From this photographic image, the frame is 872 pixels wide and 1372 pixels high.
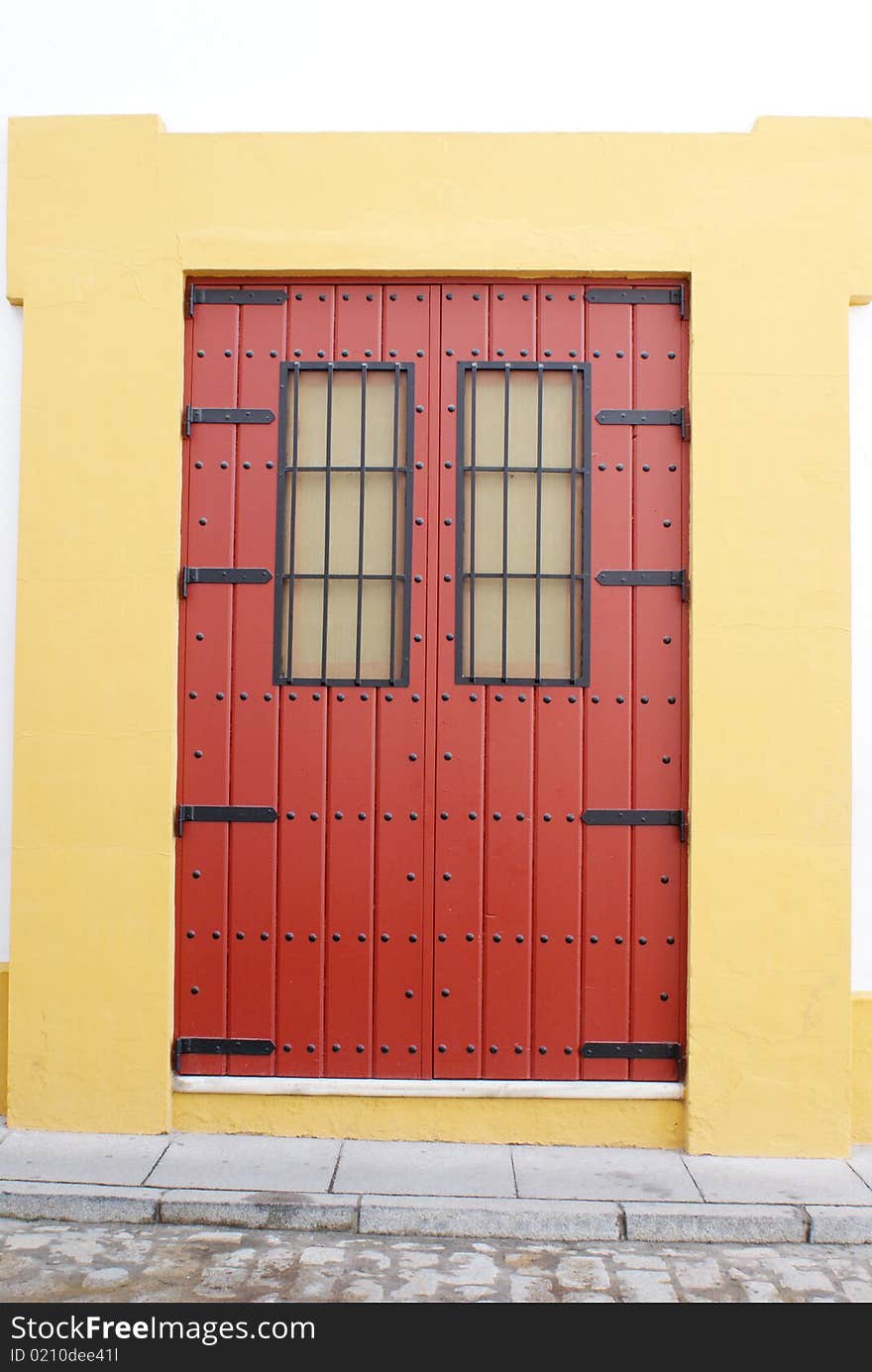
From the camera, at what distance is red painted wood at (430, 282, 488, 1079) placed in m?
4.54

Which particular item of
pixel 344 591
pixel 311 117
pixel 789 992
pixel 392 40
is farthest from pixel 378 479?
pixel 789 992

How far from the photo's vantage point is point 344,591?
4633 millimetres

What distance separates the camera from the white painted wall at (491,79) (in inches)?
182

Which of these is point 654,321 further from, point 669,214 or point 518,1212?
point 518,1212

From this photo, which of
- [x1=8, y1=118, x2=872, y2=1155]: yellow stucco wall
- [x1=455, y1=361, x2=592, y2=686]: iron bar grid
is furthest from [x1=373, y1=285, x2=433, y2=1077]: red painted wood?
[x1=8, y1=118, x2=872, y2=1155]: yellow stucco wall

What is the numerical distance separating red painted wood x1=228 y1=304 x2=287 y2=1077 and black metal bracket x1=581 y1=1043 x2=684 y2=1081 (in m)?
1.18

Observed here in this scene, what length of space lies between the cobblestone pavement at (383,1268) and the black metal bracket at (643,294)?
325cm

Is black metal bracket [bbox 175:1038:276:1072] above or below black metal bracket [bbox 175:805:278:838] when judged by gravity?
below

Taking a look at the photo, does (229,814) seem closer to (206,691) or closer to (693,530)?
(206,691)

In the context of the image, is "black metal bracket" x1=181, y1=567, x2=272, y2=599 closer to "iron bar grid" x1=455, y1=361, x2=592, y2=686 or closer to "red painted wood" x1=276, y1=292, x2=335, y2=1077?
"red painted wood" x1=276, y1=292, x2=335, y2=1077

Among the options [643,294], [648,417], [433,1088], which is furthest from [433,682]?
[643,294]

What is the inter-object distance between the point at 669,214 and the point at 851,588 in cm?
153

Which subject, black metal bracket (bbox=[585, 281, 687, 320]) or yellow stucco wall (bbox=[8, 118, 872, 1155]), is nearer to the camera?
yellow stucco wall (bbox=[8, 118, 872, 1155])
